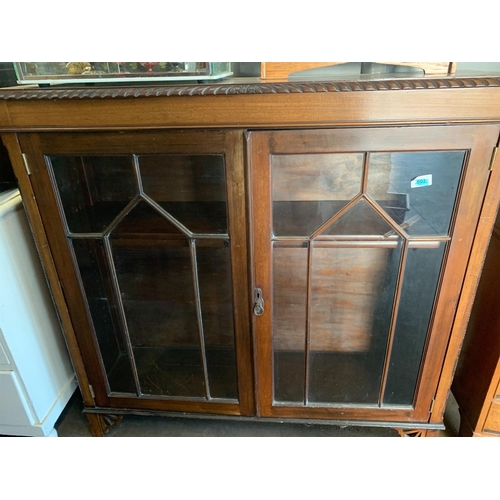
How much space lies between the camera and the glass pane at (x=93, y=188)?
31.3 inches

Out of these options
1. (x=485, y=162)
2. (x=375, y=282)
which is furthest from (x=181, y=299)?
(x=485, y=162)

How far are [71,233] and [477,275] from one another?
2.92 feet

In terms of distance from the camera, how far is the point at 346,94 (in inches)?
26.4

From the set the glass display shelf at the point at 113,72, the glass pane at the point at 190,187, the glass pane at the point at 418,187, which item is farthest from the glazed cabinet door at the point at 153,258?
the glass pane at the point at 418,187

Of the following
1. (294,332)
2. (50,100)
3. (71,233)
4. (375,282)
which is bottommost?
(294,332)

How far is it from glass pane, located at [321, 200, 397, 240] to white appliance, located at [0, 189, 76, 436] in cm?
75

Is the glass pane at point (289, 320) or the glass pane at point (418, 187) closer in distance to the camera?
the glass pane at point (418, 187)

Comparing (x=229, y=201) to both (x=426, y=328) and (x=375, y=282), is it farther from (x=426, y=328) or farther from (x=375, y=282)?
(x=426, y=328)

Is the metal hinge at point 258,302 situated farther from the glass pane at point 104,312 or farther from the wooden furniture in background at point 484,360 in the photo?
the wooden furniture in background at point 484,360

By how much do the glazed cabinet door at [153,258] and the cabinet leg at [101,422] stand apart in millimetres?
65

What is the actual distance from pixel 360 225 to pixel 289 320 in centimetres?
28

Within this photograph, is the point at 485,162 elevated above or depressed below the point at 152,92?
below

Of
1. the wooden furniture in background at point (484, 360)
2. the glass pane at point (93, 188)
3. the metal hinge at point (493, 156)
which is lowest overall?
the wooden furniture in background at point (484, 360)

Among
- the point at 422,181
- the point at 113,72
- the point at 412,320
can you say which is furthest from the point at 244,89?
the point at 412,320
